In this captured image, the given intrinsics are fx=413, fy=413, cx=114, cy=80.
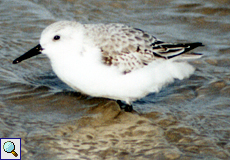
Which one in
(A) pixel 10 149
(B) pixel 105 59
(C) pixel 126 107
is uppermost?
(B) pixel 105 59

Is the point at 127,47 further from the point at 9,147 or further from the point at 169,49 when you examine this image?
the point at 9,147

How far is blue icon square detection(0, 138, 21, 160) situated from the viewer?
16.5 ft

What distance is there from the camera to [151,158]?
5.16m

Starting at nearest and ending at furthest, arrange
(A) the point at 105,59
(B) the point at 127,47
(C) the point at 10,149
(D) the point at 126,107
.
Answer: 1. (C) the point at 10,149
2. (A) the point at 105,59
3. (B) the point at 127,47
4. (D) the point at 126,107

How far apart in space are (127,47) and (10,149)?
226 centimetres

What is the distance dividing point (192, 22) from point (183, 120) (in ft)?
12.0

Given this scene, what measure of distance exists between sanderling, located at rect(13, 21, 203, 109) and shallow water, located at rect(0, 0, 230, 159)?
0.45 m

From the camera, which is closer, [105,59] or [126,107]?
[105,59]

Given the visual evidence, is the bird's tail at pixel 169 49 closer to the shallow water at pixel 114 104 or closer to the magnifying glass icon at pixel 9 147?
the shallow water at pixel 114 104

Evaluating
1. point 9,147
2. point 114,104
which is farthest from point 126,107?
point 9,147

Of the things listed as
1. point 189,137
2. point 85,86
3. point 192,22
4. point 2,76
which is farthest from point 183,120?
point 192,22

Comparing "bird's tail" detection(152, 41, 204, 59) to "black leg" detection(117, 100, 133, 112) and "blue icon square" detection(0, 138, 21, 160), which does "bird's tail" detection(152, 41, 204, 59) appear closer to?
"black leg" detection(117, 100, 133, 112)

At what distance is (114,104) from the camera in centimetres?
658

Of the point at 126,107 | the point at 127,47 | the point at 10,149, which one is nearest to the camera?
the point at 10,149
